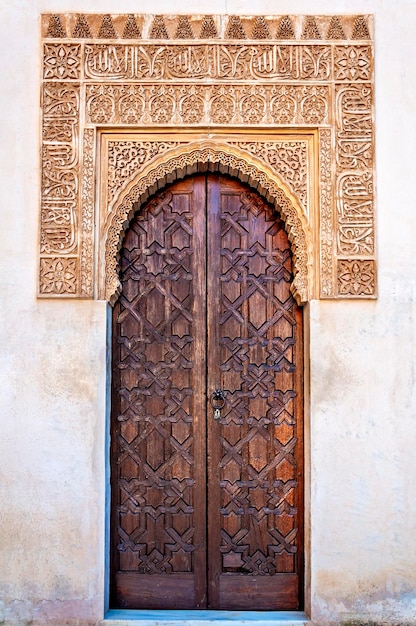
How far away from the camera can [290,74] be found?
4.07m

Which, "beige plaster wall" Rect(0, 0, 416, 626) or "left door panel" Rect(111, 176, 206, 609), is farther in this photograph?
"left door panel" Rect(111, 176, 206, 609)

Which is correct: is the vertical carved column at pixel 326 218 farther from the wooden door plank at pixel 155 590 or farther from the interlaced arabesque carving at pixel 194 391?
the wooden door plank at pixel 155 590

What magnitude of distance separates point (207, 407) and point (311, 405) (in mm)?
573

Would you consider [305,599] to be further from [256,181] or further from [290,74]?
[290,74]

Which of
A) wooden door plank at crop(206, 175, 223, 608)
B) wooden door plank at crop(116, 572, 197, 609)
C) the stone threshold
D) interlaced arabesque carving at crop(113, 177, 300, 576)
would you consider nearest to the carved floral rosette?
interlaced arabesque carving at crop(113, 177, 300, 576)

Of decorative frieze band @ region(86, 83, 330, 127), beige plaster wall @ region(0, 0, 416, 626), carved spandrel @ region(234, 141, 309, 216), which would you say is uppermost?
decorative frieze band @ region(86, 83, 330, 127)

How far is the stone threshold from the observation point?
12.6ft

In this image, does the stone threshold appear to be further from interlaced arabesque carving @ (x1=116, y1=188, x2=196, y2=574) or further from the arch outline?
the arch outline

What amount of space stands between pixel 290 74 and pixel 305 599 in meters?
2.81

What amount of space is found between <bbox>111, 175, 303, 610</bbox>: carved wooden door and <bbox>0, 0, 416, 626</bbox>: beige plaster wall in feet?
0.69

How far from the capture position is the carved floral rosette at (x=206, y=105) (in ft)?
13.2

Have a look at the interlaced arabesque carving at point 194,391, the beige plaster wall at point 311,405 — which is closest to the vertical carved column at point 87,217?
the beige plaster wall at point 311,405

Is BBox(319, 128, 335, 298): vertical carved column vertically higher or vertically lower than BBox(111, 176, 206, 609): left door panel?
higher

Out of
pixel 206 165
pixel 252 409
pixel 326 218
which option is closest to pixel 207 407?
pixel 252 409
